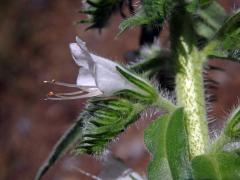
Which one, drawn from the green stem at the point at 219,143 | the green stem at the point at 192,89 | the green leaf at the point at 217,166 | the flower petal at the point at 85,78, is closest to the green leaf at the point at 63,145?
the flower petal at the point at 85,78

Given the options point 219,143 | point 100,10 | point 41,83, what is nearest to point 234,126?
point 219,143

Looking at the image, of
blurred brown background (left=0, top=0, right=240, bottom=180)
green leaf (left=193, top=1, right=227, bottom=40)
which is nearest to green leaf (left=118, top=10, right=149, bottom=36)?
green leaf (left=193, top=1, right=227, bottom=40)

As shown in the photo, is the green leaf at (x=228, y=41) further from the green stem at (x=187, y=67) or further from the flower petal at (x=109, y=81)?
the flower petal at (x=109, y=81)

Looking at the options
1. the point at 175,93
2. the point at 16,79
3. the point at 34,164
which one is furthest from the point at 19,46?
the point at 175,93

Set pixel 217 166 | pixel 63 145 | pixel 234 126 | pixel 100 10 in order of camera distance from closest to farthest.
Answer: pixel 217 166 < pixel 234 126 < pixel 100 10 < pixel 63 145

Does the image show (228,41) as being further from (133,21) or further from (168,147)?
(168,147)

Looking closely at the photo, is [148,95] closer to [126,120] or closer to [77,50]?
[126,120]

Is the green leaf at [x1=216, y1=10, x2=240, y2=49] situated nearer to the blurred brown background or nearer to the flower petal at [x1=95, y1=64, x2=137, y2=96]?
the flower petal at [x1=95, y1=64, x2=137, y2=96]
